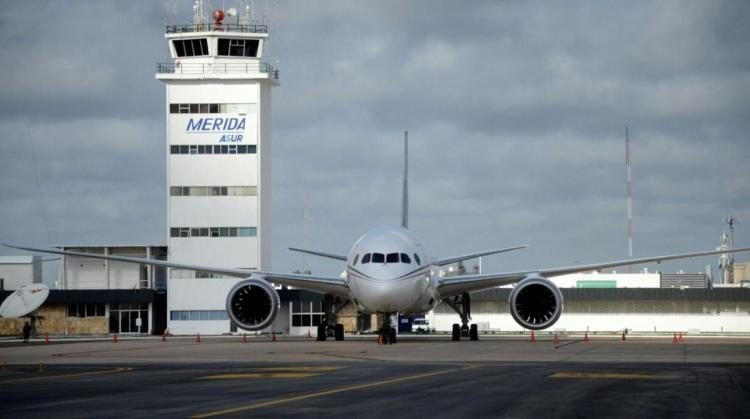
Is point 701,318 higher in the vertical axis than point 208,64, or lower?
lower

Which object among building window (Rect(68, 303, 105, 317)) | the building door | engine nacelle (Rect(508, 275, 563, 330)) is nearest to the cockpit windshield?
engine nacelle (Rect(508, 275, 563, 330))

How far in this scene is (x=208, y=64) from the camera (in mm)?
80250

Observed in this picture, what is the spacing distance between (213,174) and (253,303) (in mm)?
32779

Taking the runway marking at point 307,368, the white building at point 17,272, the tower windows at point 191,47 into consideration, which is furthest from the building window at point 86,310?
the runway marking at point 307,368

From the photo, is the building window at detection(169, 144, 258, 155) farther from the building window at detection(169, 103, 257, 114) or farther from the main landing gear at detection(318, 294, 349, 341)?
the main landing gear at detection(318, 294, 349, 341)

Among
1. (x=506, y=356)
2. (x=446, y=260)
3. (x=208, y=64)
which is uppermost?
(x=208, y=64)

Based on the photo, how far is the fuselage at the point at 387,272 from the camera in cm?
4159

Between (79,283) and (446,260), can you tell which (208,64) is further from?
(446,260)

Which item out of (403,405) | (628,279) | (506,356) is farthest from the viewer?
(628,279)

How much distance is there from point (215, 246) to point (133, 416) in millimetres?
64257

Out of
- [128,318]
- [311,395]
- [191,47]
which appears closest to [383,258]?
[311,395]

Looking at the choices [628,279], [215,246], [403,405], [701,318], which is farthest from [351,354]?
[628,279]

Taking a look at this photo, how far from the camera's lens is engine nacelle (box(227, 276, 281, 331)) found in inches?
1841

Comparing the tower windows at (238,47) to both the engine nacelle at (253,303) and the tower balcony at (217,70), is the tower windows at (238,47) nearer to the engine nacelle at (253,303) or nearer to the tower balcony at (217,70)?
the tower balcony at (217,70)
